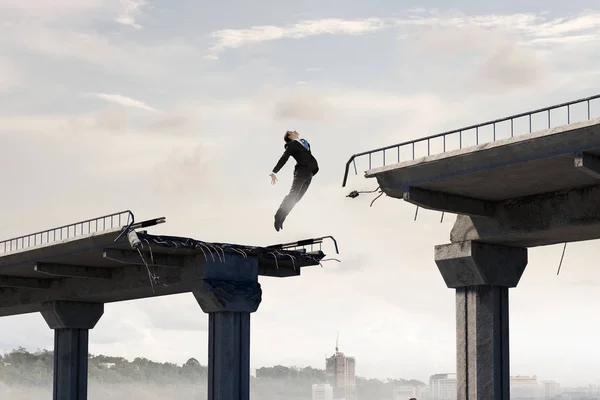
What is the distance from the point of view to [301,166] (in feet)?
88.4

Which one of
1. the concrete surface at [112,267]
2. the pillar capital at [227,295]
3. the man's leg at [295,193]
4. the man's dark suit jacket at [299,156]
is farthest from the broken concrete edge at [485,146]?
the concrete surface at [112,267]

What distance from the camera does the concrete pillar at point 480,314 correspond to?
88.0 ft

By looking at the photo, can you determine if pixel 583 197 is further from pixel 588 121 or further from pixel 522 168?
pixel 588 121

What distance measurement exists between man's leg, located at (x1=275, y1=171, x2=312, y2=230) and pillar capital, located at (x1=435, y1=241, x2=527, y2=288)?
4.05 metres

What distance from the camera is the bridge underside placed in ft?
69.2

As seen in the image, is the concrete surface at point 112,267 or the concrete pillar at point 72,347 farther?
the concrete pillar at point 72,347

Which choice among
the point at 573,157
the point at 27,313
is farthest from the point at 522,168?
the point at 27,313

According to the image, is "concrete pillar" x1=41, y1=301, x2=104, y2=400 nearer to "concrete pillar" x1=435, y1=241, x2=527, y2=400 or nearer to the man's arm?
the man's arm

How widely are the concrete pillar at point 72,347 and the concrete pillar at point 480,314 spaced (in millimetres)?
17799

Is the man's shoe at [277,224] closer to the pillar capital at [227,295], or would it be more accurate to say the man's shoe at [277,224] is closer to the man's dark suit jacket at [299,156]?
the man's dark suit jacket at [299,156]

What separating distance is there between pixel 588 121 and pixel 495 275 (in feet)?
25.8

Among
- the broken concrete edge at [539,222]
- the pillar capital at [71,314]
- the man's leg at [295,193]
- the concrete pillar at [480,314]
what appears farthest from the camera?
the pillar capital at [71,314]

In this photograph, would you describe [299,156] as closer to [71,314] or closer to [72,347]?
[71,314]

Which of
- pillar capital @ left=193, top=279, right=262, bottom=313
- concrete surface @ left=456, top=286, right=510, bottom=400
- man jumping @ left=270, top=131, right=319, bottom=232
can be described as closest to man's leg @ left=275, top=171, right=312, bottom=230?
man jumping @ left=270, top=131, right=319, bottom=232
